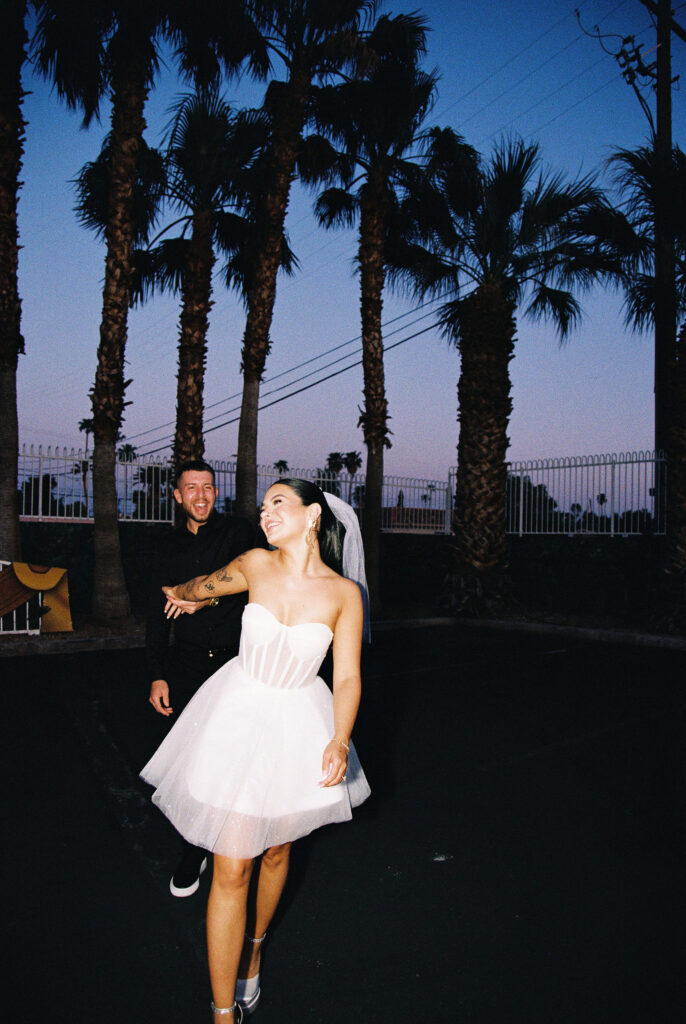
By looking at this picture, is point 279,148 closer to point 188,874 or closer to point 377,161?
point 377,161

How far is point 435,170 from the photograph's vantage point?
1486 cm

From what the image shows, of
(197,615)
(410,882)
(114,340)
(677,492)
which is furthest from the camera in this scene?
(677,492)

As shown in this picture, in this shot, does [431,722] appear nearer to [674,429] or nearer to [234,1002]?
[234,1002]

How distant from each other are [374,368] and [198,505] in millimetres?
11533

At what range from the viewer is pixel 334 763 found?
2.38m

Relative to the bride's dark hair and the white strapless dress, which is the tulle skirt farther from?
the bride's dark hair

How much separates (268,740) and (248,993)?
0.94 metres

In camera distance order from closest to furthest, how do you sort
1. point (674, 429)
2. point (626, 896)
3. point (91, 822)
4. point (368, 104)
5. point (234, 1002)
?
1. point (234, 1002)
2. point (626, 896)
3. point (91, 822)
4. point (674, 429)
5. point (368, 104)

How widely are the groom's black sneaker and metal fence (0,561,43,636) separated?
26.5 ft

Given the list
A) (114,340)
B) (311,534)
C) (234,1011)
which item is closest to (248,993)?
(234,1011)

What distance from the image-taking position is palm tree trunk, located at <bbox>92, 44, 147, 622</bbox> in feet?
37.1

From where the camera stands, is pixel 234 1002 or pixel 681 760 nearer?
pixel 234 1002

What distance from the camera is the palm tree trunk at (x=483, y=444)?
48.1 feet

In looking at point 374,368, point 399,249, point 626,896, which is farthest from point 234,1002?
point 399,249
